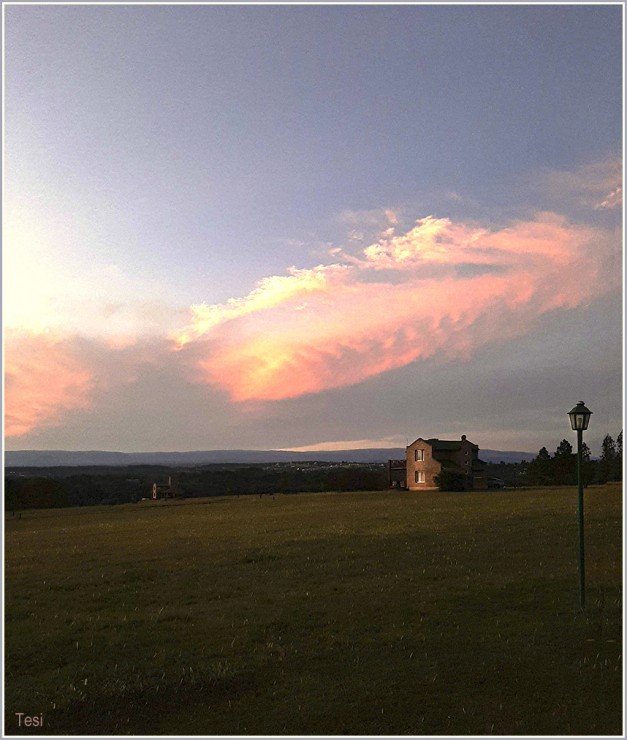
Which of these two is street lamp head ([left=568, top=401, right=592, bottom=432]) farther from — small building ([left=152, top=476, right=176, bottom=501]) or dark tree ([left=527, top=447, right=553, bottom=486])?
small building ([left=152, top=476, right=176, bottom=501])

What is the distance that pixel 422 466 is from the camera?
253 feet

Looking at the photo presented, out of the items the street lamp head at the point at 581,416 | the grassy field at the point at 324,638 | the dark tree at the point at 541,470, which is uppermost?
the street lamp head at the point at 581,416

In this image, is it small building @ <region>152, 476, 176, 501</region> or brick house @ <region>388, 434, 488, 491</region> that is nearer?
brick house @ <region>388, 434, 488, 491</region>

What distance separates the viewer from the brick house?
247 ft

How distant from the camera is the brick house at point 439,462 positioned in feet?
247

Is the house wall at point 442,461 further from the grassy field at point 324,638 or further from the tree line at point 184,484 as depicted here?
the grassy field at point 324,638

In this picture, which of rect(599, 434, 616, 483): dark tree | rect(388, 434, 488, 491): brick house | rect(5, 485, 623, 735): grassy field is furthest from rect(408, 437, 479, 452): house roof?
rect(5, 485, 623, 735): grassy field

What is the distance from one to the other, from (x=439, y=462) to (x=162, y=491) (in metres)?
35.3

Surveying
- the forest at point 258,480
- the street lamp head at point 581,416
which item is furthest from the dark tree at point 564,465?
the street lamp head at point 581,416

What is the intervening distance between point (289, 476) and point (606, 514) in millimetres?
58029

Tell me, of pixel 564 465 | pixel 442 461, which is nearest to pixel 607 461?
pixel 564 465

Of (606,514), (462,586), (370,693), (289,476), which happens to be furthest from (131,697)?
(289,476)

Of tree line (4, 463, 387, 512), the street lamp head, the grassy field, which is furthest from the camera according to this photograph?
tree line (4, 463, 387, 512)

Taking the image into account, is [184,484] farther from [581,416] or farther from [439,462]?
[581,416]
